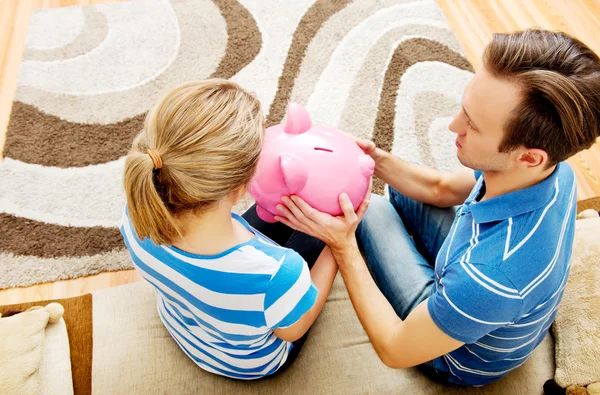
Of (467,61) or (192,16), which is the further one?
(192,16)

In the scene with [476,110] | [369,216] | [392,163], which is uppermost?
[476,110]

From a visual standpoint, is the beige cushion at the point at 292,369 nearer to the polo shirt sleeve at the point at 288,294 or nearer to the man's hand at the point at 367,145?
the polo shirt sleeve at the point at 288,294

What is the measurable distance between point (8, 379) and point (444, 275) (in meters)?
0.96

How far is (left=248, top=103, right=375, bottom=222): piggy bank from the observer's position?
3.51 ft

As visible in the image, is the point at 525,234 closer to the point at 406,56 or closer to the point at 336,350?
the point at 336,350

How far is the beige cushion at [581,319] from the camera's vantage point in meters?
1.10

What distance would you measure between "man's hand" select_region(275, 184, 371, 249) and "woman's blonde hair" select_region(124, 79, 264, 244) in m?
0.29

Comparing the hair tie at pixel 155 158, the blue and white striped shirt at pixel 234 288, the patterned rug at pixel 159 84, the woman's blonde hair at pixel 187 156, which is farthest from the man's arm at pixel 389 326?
the patterned rug at pixel 159 84

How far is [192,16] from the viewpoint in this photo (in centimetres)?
242

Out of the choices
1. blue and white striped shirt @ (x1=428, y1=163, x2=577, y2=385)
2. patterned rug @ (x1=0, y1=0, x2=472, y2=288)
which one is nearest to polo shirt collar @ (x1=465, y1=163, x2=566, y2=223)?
blue and white striped shirt @ (x1=428, y1=163, x2=577, y2=385)

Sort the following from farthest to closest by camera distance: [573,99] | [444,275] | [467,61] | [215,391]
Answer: [467,61] → [215,391] → [444,275] → [573,99]

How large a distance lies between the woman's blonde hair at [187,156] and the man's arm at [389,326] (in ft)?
1.48

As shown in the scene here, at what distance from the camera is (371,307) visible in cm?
112


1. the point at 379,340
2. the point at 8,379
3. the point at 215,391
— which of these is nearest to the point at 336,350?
the point at 379,340
